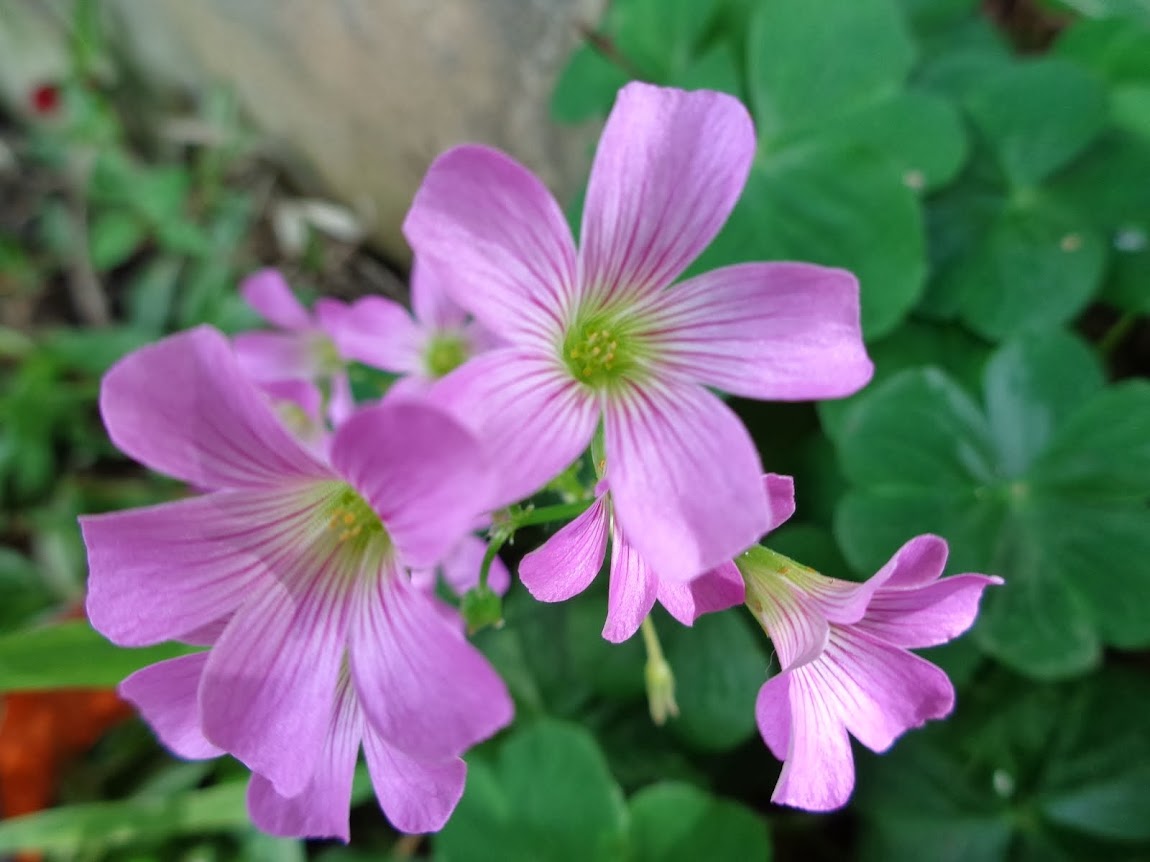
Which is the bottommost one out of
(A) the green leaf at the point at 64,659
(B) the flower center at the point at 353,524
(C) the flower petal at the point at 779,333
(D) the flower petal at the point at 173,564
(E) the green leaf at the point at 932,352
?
(E) the green leaf at the point at 932,352

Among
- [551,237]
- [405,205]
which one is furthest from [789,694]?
[405,205]

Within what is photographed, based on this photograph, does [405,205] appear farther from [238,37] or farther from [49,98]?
[49,98]

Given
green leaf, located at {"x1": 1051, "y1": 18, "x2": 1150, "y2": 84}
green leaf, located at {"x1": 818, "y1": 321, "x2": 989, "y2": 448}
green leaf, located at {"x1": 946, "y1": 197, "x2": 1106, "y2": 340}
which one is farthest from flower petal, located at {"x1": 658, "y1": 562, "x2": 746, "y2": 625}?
green leaf, located at {"x1": 1051, "y1": 18, "x2": 1150, "y2": 84}

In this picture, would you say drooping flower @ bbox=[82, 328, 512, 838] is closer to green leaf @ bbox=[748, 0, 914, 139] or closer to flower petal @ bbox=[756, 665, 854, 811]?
flower petal @ bbox=[756, 665, 854, 811]

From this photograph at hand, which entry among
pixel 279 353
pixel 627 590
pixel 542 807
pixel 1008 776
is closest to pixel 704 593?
pixel 627 590

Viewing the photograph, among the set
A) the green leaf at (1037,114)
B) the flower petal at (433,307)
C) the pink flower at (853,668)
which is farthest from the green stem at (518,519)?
the green leaf at (1037,114)

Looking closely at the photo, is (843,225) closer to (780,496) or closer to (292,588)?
(780,496)

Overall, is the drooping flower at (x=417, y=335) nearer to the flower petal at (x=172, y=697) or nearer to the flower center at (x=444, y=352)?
the flower center at (x=444, y=352)
